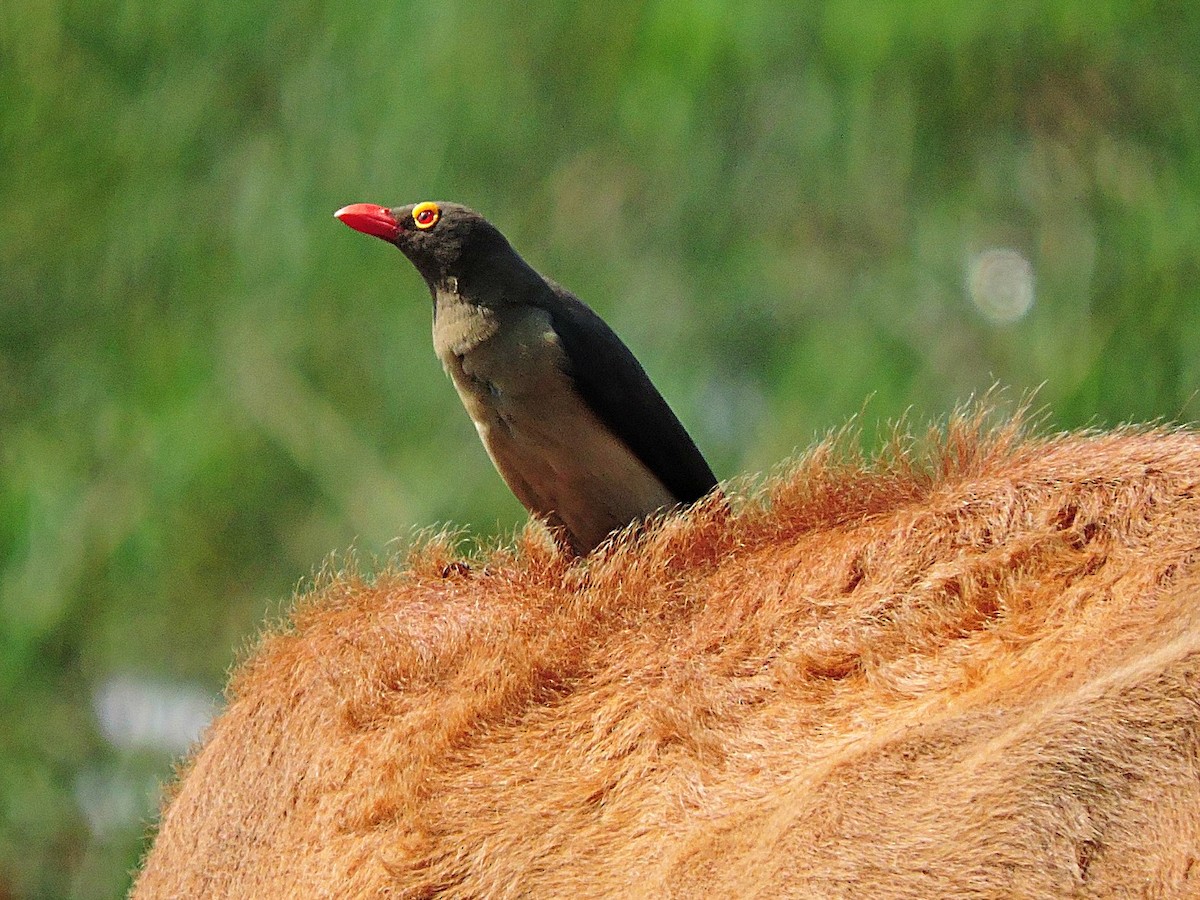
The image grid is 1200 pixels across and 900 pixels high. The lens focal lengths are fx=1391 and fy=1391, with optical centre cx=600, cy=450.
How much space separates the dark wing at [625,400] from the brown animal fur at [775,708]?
156 centimetres

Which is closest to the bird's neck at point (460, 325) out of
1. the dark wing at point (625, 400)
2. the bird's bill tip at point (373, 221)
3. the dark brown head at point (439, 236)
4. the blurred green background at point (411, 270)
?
the dark brown head at point (439, 236)

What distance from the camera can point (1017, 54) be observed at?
12.1m

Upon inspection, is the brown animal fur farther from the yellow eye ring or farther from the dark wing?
the yellow eye ring

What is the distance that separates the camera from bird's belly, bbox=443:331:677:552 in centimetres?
541

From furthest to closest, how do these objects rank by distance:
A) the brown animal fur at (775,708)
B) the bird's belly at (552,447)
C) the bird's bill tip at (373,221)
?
1. the bird's bill tip at (373,221)
2. the bird's belly at (552,447)
3. the brown animal fur at (775,708)

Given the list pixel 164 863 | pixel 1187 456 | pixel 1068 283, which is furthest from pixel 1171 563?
pixel 1068 283

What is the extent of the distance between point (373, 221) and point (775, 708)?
3.36m

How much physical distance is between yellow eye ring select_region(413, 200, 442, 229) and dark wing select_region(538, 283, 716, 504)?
564mm

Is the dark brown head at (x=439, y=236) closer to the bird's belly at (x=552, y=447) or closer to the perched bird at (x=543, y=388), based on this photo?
the perched bird at (x=543, y=388)

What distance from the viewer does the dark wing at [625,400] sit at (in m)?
5.59

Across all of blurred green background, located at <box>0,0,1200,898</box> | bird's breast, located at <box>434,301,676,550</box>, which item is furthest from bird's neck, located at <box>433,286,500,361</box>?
blurred green background, located at <box>0,0,1200,898</box>

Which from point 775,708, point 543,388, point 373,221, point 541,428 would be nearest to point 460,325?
point 543,388

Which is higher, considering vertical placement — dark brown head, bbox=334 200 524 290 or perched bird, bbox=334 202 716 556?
dark brown head, bbox=334 200 524 290

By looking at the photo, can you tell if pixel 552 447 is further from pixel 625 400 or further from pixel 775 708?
pixel 775 708
